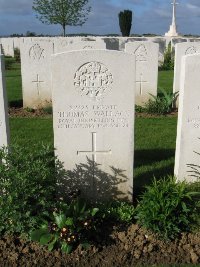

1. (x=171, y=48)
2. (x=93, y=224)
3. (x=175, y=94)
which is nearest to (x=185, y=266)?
(x=93, y=224)

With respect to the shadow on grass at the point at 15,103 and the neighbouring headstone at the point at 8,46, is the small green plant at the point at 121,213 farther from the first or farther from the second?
the neighbouring headstone at the point at 8,46

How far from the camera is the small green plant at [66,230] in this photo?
371cm

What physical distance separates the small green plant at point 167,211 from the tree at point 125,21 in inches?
1205

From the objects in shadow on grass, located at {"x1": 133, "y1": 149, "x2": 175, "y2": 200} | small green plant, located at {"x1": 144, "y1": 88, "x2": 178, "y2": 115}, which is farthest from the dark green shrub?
small green plant, located at {"x1": 144, "y1": 88, "x2": 178, "y2": 115}

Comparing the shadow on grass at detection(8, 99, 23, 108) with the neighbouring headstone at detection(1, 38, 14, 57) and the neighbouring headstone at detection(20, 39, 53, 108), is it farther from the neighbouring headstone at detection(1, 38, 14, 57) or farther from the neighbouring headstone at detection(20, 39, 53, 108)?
the neighbouring headstone at detection(1, 38, 14, 57)

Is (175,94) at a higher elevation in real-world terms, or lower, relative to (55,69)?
lower

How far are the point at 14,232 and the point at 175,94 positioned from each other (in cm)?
649

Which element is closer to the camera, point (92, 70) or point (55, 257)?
point (55, 257)

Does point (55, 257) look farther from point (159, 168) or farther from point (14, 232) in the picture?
point (159, 168)

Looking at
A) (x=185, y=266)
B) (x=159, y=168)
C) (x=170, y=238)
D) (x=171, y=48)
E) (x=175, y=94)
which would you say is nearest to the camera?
(x=185, y=266)

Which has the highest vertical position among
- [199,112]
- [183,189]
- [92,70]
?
[92,70]

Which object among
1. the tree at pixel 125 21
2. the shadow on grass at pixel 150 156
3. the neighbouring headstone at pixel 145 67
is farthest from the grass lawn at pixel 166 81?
the tree at pixel 125 21

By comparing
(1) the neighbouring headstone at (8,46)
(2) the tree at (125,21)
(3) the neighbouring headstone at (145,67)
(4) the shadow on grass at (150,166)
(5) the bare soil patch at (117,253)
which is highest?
(2) the tree at (125,21)

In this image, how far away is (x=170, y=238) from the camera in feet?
13.0
